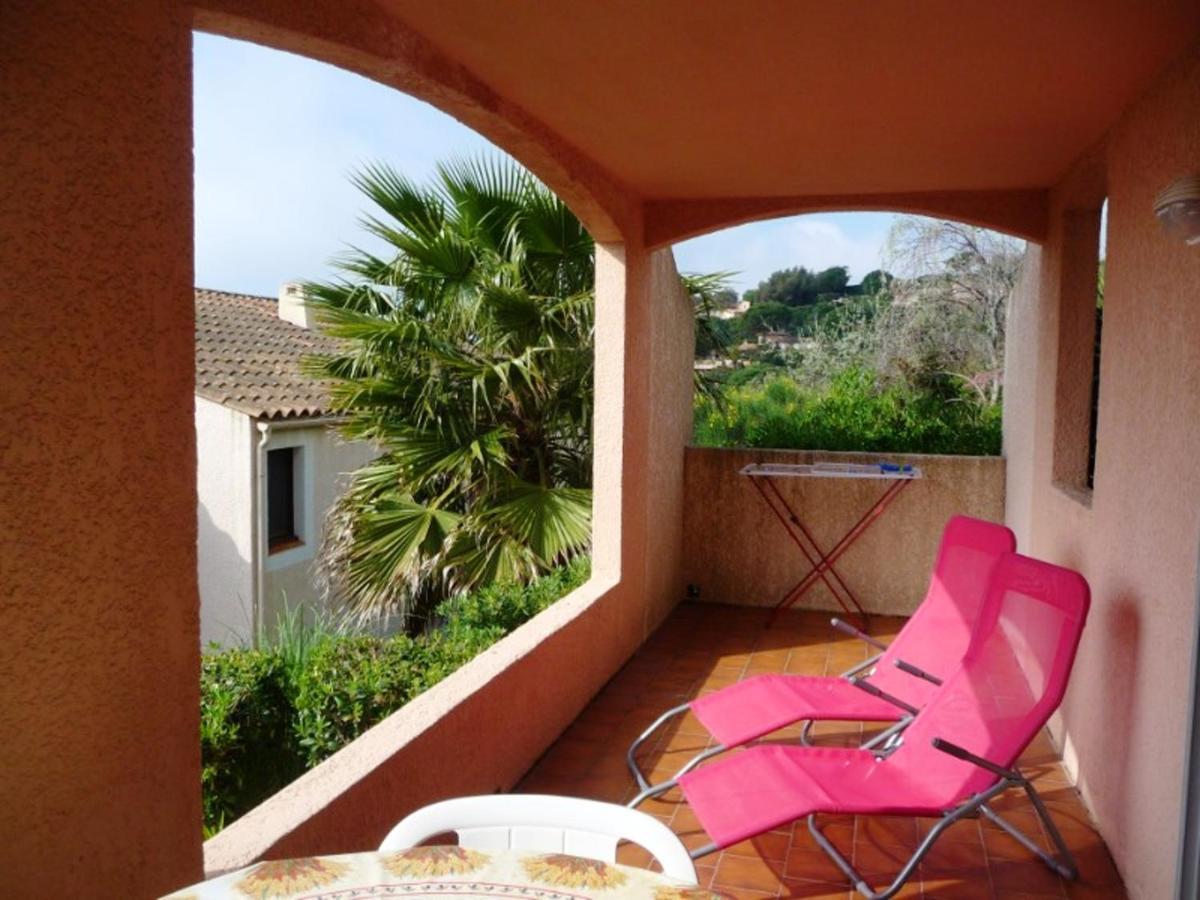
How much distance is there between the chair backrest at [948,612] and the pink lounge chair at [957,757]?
0.57m

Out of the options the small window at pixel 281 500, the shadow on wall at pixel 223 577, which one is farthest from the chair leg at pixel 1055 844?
the small window at pixel 281 500

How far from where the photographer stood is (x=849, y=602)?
6.84m

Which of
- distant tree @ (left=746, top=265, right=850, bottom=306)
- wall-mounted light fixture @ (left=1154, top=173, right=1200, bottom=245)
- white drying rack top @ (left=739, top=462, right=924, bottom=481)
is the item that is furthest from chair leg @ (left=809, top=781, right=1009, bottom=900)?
distant tree @ (left=746, top=265, right=850, bottom=306)

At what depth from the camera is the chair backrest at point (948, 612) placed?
4.26 m

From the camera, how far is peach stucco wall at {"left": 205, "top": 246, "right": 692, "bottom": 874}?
266 cm

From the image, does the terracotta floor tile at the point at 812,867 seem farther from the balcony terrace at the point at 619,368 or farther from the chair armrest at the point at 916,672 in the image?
the chair armrest at the point at 916,672

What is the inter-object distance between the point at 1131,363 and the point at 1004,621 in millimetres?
1015

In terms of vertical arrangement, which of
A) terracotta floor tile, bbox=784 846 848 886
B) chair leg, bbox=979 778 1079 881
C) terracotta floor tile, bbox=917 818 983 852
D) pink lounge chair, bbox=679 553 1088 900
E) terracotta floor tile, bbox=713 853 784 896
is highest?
pink lounge chair, bbox=679 553 1088 900

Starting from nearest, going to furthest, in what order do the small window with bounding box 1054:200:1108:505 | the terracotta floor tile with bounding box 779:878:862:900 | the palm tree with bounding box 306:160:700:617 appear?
the terracotta floor tile with bounding box 779:878:862:900
the small window with bounding box 1054:200:1108:505
the palm tree with bounding box 306:160:700:617

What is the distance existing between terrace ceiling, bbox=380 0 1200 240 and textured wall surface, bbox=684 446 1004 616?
8.14 feet

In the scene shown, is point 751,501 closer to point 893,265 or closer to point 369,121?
point 893,265

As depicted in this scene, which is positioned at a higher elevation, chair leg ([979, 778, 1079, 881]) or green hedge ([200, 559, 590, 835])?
green hedge ([200, 559, 590, 835])

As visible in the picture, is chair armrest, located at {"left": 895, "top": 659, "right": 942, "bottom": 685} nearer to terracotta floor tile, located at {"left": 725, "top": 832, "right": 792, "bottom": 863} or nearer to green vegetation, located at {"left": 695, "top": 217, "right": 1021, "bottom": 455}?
terracotta floor tile, located at {"left": 725, "top": 832, "right": 792, "bottom": 863}

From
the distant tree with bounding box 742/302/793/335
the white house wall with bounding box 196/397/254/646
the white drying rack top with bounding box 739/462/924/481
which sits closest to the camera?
the white drying rack top with bounding box 739/462/924/481
